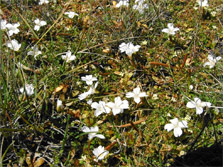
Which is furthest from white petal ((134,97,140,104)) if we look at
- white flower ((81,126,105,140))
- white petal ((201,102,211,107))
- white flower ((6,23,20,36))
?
white flower ((6,23,20,36))

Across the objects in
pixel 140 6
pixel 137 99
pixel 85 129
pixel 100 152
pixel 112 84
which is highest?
pixel 140 6

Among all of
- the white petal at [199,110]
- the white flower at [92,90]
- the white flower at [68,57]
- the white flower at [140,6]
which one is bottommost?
the white petal at [199,110]

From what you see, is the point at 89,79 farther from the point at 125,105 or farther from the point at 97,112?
the point at 125,105

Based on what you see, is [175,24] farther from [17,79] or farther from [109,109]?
[17,79]

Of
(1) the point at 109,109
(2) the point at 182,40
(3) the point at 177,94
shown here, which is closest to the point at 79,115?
(1) the point at 109,109

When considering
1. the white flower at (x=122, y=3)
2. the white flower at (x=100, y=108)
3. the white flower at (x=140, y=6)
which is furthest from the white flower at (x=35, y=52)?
the white flower at (x=140, y=6)

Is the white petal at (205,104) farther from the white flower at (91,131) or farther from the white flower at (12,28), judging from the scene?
the white flower at (12,28)

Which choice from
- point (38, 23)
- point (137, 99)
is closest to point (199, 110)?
point (137, 99)
